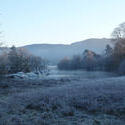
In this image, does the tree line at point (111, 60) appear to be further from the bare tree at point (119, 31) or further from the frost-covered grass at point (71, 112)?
the frost-covered grass at point (71, 112)

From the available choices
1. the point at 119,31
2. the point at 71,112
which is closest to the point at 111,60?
the point at 119,31

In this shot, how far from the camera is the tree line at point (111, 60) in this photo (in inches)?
1783

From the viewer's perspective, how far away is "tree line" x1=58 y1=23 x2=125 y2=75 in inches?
Result: 1783

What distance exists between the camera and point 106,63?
53.4 m

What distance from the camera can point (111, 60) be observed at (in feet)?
164

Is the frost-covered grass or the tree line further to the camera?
the tree line

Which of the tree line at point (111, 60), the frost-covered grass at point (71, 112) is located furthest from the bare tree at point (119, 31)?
the frost-covered grass at point (71, 112)

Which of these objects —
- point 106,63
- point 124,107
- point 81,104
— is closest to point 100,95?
point 81,104

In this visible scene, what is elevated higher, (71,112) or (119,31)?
(119,31)

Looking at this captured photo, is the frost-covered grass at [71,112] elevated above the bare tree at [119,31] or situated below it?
below

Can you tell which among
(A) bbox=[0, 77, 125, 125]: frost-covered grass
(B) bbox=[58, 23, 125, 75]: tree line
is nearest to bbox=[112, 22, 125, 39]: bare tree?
(B) bbox=[58, 23, 125, 75]: tree line

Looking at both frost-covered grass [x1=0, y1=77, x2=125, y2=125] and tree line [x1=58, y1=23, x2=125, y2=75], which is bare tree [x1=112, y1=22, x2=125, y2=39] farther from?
frost-covered grass [x1=0, y1=77, x2=125, y2=125]

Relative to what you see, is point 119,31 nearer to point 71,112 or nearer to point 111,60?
point 111,60

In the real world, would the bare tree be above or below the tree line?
above
